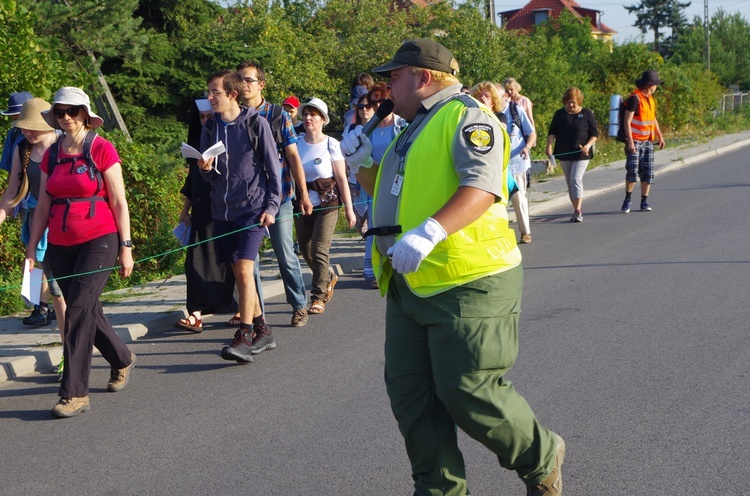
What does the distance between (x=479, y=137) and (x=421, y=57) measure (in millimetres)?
413

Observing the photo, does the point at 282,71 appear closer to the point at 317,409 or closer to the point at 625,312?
the point at 625,312

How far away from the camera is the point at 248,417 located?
547cm

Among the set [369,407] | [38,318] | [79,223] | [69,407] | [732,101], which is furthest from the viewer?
[732,101]

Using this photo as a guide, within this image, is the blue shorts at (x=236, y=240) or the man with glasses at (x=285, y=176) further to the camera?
the man with glasses at (x=285, y=176)

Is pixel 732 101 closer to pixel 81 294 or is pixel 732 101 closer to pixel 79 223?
pixel 79 223

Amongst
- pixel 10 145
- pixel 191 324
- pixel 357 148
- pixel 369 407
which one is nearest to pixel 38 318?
pixel 191 324

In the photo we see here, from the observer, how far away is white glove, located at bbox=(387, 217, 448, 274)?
11.0 ft

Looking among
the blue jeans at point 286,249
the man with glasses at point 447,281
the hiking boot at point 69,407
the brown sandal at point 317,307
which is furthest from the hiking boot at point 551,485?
the brown sandal at point 317,307

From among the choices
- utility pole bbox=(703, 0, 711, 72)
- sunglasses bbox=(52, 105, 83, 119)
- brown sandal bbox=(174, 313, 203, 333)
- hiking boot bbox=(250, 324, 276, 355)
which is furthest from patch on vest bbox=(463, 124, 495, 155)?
utility pole bbox=(703, 0, 711, 72)

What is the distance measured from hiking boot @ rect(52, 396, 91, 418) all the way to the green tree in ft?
289

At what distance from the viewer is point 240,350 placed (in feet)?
21.6

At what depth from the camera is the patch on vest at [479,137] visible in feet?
11.5

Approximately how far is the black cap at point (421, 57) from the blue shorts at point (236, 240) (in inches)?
118

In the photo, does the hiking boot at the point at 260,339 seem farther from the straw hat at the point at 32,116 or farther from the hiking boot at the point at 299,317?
the straw hat at the point at 32,116
